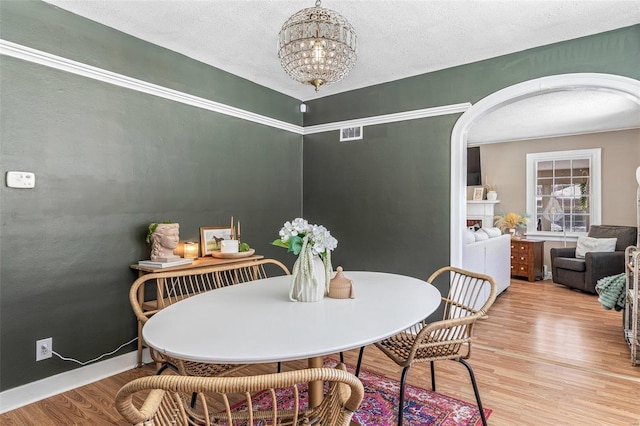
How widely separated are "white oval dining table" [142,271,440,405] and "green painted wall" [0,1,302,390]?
123 centimetres

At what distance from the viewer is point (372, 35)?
9.21ft

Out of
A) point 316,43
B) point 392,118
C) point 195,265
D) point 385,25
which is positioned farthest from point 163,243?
point 392,118

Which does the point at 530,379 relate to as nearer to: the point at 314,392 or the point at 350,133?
the point at 314,392

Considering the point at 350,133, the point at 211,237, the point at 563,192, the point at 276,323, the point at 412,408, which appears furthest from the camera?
the point at 563,192

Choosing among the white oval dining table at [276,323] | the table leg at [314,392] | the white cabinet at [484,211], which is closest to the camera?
the white oval dining table at [276,323]

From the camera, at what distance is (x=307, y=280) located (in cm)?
178

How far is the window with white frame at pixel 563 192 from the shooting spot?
615cm

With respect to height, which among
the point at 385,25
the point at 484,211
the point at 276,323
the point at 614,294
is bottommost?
the point at 614,294

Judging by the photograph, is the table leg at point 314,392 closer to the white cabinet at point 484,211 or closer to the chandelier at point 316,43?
the chandelier at point 316,43

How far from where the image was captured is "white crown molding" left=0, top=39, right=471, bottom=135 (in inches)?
91.2

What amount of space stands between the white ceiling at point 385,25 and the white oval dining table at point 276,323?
1.83 metres

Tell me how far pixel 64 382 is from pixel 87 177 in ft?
4.55

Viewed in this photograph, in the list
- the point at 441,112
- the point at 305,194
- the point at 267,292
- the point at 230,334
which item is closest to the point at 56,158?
the point at 267,292

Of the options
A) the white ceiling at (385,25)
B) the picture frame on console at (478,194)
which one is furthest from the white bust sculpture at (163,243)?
the picture frame on console at (478,194)
